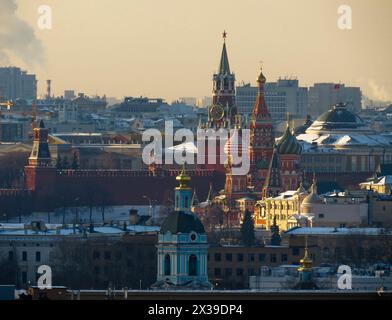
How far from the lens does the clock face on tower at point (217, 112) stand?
268ft

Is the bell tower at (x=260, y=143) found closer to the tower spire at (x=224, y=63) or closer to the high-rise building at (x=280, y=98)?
the tower spire at (x=224, y=63)

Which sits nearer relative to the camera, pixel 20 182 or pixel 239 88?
pixel 20 182

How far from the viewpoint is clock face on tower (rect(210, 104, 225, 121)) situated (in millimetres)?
81562

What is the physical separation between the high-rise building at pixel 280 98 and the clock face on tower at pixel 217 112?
1333 inches

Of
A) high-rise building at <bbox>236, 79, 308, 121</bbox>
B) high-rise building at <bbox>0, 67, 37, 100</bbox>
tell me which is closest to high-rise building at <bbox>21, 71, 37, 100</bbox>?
high-rise building at <bbox>0, 67, 37, 100</bbox>

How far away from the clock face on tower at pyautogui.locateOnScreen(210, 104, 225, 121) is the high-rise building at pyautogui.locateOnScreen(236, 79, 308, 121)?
111 feet

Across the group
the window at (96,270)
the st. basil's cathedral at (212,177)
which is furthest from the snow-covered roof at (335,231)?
the st. basil's cathedral at (212,177)

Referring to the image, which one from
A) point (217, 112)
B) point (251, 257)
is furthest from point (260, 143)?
point (251, 257)

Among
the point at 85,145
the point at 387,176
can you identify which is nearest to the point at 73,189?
the point at 387,176

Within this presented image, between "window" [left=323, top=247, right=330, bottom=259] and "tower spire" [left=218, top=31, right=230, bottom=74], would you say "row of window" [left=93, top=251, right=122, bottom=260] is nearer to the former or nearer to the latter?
"window" [left=323, top=247, right=330, bottom=259]

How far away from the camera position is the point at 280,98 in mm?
124625

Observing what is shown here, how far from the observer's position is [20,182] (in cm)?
7688

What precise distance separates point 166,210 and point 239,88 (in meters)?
57.4

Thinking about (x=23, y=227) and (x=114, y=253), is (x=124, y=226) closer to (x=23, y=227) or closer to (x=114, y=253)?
(x=23, y=227)
